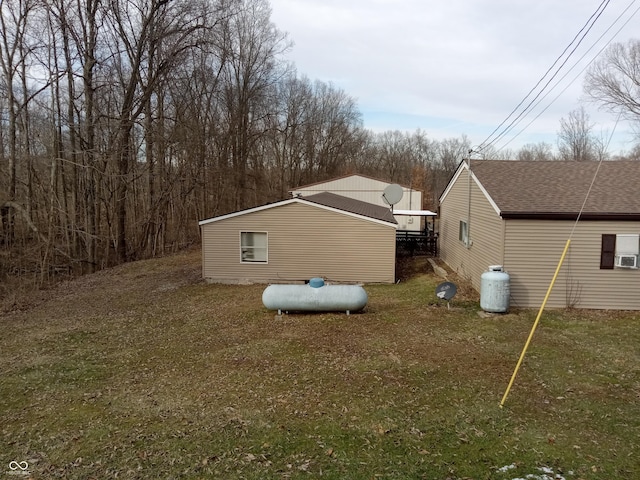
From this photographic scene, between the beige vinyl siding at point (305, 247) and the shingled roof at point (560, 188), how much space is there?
3.90 metres

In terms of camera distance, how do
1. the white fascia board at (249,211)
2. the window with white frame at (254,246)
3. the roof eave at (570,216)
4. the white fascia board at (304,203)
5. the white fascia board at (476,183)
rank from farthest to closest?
1. the window with white frame at (254,246)
2. the white fascia board at (249,211)
3. the white fascia board at (304,203)
4. the white fascia board at (476,183)
5. the roof eave at (570,216)

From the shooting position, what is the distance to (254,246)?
49.4ft

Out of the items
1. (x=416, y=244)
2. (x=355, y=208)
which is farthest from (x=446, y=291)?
(x=416, y=244)

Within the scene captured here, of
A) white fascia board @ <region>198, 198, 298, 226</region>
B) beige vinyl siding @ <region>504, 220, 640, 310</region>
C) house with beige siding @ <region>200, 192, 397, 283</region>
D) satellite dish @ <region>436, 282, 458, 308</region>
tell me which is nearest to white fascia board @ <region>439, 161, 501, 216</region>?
beige vinyl siding @ <region>504, 220, 640, 310</region>

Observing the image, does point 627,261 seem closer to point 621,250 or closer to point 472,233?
point 621,250

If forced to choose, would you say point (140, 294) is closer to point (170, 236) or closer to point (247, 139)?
point (170, 236)

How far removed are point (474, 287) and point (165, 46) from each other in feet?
65.0

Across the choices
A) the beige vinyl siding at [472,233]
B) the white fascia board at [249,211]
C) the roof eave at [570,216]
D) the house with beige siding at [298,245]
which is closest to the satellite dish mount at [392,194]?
the beige vinyl siding at [472,233]

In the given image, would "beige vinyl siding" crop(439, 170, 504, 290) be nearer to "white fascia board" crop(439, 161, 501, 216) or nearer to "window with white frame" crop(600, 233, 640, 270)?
"white fascia board" crop(439, 161, 501, 216)

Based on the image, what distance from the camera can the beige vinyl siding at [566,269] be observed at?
10375 millimetres

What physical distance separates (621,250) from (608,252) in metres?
0.26

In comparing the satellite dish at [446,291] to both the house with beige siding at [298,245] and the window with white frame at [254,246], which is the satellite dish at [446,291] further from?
the window with white frame at [254,246]

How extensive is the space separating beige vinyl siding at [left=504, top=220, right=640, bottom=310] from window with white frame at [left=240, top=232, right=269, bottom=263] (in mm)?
7951

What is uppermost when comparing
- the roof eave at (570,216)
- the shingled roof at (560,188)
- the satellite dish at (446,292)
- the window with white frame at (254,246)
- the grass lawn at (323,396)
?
the shingled roof at (560,188)
